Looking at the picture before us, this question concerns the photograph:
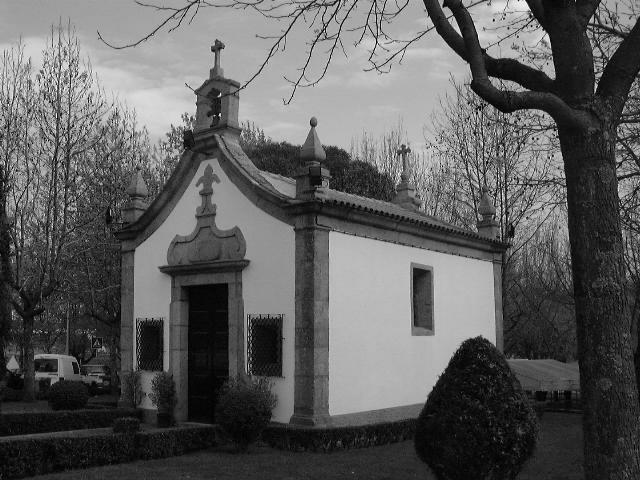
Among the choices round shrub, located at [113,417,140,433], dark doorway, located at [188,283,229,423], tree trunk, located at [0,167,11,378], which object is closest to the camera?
round shrub, located at [113,417,140,433]

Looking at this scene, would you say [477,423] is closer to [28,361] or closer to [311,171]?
[311,171]

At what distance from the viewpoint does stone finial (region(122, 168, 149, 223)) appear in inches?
668

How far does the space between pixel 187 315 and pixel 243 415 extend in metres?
4.13

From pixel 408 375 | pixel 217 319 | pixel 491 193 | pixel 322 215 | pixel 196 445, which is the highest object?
pixel 491 193

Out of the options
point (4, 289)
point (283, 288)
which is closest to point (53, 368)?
point (4, 289)

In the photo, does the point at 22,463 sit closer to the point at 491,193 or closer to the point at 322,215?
the point at 322,215

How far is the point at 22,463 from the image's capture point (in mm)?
9680

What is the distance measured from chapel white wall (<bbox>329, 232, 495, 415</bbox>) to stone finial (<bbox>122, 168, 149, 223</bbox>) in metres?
6.04

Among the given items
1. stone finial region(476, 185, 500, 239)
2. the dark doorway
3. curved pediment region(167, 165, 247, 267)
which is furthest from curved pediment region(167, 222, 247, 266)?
stone finial region(476, 185, 500, 239)

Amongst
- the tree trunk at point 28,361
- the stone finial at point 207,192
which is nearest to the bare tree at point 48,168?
the tree trunk at point 28,361

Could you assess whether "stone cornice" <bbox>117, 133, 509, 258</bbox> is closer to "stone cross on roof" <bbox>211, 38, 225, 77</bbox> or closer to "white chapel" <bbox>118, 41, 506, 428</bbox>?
"white chapel" <bbox>118, 41, 506, 428</bbox>

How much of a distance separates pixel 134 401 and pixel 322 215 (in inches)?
257

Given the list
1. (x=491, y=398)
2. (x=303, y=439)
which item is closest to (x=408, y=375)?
(x=303, y=439)

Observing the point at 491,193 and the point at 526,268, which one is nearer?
the point at 491,193
